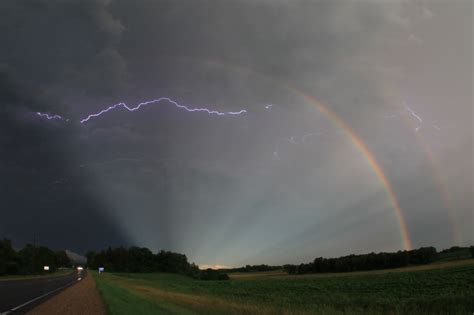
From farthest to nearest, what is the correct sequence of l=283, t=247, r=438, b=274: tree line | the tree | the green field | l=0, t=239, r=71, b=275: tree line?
l=283, t=247, r=438, b=274: tree line, l=0, t=239, r=71, b=275: tree line, the tree, the green field

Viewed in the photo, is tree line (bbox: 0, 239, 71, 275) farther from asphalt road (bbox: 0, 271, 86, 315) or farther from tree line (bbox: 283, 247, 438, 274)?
tree line (bbox: 283, 247, 438, 274)

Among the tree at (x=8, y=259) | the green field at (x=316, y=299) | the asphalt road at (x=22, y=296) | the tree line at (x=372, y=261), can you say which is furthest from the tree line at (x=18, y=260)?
the tree line at (x=372, y=261)

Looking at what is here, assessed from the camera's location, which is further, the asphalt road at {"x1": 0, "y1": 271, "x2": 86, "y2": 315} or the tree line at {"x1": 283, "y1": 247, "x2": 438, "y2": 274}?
the tree line at {"x1": 283, "y1": 247, "x2": 438, "y2": 274}

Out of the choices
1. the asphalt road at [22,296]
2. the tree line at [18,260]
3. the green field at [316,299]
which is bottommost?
the green field at [316,299]

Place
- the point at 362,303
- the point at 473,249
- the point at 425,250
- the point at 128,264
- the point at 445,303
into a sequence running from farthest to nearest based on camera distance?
the point at 128,264 < the point at 425,250 < the point at 473,249 < the point at 362,303 < the point at 445,303

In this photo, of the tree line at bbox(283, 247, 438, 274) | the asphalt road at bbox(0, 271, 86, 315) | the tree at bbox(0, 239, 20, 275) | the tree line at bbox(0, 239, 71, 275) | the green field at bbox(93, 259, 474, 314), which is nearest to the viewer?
the asphalt road at bbox(0, 271, 86, 315)

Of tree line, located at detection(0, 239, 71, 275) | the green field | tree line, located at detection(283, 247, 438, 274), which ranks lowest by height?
the green field

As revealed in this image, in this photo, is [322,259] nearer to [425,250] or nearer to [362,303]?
[425,250]

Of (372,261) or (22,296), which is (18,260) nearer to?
(22,296)

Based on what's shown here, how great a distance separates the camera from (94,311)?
17.0 m

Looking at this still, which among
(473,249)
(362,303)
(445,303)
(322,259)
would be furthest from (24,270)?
(473,249)

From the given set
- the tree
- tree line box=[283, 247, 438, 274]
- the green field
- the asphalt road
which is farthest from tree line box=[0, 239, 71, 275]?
tree line box=[283, 247, 438, 274]

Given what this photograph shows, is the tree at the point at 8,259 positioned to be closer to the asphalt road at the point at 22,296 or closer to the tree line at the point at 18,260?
the tree line at the point at 18,260

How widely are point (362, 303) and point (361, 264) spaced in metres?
91.2
